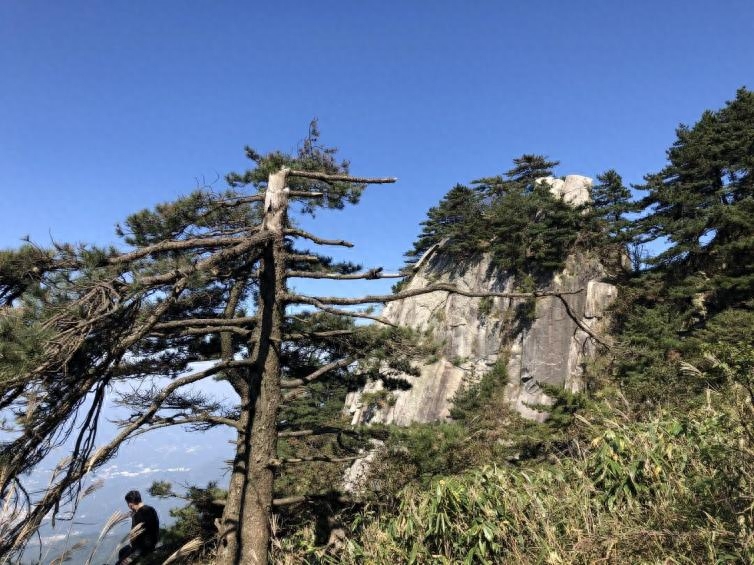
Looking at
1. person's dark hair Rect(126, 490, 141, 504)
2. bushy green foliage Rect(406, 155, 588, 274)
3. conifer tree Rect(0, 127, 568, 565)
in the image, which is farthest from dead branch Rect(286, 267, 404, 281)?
bushy green foliage Rect(406, 155, 588, 274)

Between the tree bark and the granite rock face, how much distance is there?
20.0m

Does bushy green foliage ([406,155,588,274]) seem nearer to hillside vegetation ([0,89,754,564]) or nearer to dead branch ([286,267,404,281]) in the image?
hillside vegetation ([0,89,754,564])

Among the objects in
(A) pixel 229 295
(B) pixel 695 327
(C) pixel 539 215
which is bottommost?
(A) pixel 229 295

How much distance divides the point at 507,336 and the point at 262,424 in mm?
28197

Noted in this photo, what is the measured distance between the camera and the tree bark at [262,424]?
5.28m

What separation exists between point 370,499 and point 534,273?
2845 cm

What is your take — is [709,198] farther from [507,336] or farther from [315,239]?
[315,239]

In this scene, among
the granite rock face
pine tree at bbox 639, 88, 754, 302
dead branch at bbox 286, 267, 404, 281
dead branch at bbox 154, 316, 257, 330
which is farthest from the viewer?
the granite rock face

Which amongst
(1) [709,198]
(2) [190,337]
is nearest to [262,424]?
(2) [190,337]

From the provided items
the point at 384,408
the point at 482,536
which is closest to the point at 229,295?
the point at 482,536

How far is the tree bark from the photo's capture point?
5.28 meters

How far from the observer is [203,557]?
246 inches

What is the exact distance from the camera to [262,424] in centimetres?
562

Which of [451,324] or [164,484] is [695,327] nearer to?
[451,324]
